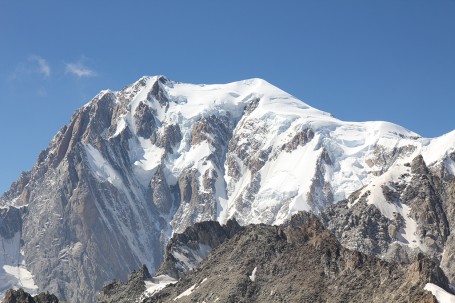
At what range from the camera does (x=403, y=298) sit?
196375mm

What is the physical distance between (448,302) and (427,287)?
10.7 meters

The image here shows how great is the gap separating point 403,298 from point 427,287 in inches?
232

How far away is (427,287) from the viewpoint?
19888 cm

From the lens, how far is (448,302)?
A: 7416 inches

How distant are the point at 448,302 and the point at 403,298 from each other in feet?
34.5
